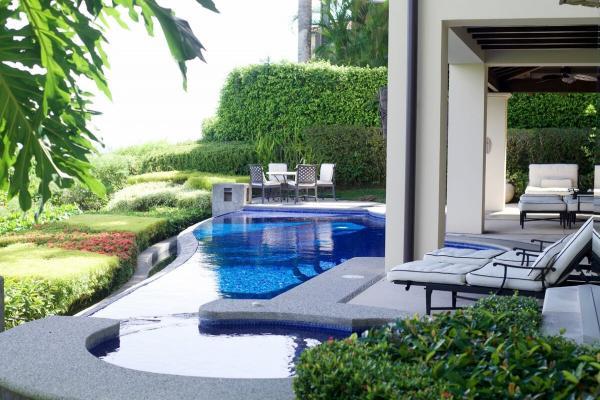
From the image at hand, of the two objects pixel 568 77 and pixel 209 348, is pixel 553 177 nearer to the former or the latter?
pixel 568 77

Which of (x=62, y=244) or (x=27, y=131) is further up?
(x=27, y=131)

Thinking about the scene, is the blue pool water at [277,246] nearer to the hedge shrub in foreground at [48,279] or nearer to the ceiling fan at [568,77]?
the hedge shrub in foreground at [48,279]

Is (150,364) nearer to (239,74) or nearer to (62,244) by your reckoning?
(62,244)

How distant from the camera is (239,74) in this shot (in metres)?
25.3

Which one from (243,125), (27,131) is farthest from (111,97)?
(243,125)

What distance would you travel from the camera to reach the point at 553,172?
1853 centimetres

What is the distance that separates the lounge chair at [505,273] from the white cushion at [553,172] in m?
11.2

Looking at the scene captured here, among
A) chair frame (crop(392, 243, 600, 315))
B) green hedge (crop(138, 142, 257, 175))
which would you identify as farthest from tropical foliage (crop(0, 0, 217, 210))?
green hedge (crop(138, 142, 257, 175))

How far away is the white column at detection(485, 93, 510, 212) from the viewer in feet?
58.0

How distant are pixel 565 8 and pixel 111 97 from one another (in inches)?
254

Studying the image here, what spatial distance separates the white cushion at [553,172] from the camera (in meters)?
18.5

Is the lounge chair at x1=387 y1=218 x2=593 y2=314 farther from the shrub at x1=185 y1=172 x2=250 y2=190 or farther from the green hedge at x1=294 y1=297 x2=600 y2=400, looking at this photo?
the shrub at x1=185 y1=172 x2=250 y2=190

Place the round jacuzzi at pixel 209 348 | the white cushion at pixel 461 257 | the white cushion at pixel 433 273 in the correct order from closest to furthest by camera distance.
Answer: the round jacuzzi at pixel 209 348 < the white cushion at pixel 433 273 < the white cushion at pixel 461 257

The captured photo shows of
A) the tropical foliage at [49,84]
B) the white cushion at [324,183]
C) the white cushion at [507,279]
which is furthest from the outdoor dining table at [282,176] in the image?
the tropical foliage at [49,84]
